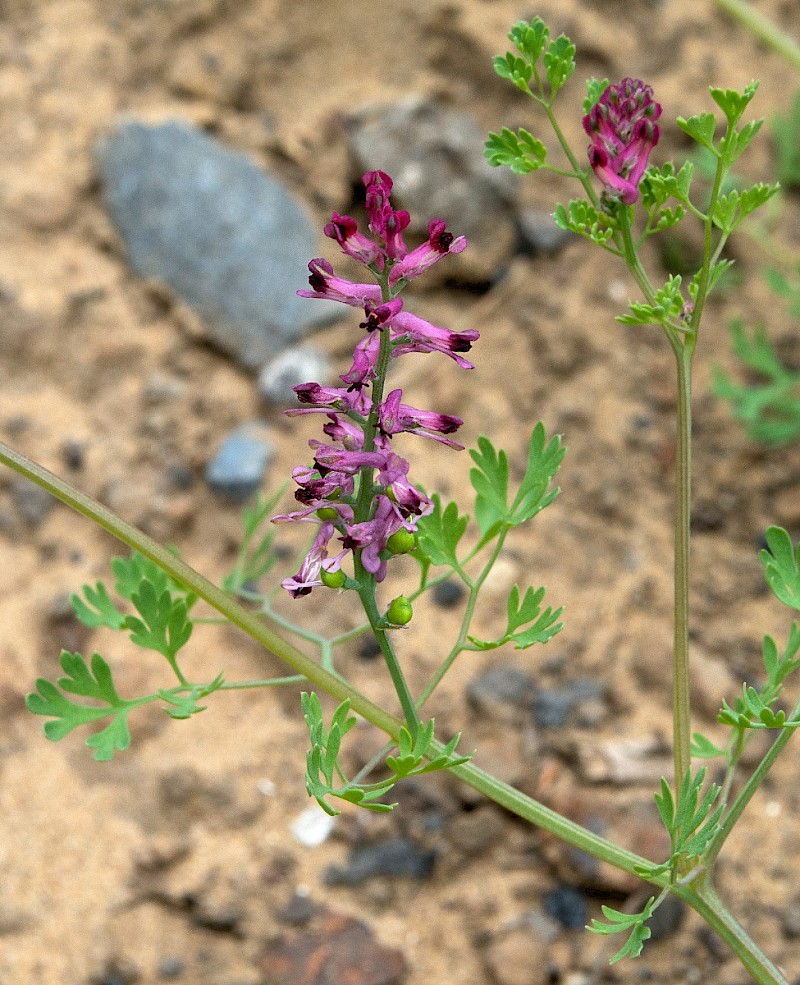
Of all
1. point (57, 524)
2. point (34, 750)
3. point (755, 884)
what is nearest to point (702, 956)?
point (755, 884)

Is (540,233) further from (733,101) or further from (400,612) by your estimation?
(400,612)

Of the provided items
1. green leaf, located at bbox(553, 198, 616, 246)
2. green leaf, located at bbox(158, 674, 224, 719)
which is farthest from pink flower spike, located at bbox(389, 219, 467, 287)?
green leaf, located at bbox(158, 674, 224, 719)

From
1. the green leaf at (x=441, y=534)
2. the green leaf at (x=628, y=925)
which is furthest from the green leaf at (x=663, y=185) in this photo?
the green leaf at (x=628, y=925)

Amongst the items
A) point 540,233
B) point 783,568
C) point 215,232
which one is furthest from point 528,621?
point 215,232

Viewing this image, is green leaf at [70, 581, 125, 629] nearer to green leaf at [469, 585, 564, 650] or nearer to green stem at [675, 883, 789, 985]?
green leaf at [469, 585, 564, 650]

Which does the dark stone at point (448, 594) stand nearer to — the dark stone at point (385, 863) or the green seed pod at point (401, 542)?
the dark stone at point (385, 863)
